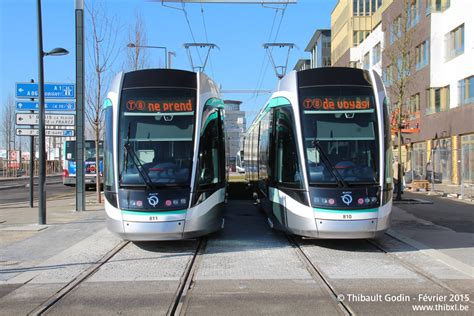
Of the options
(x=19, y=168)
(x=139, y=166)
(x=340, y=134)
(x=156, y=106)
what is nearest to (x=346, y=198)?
(x=340, y=134)

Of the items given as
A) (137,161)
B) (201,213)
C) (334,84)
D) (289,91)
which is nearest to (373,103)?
(334,84)

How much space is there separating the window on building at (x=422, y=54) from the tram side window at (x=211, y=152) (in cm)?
3032

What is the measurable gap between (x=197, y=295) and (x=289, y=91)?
4.71 meters

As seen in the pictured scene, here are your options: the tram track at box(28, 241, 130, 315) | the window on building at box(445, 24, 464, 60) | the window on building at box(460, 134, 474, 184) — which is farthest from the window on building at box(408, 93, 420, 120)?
the tram track at box(28, 241, 130, 315)

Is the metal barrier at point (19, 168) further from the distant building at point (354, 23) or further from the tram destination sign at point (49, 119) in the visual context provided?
the tram destination sign at point (49, 119)

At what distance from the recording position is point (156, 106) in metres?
9.39

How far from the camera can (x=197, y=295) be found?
6469 mm

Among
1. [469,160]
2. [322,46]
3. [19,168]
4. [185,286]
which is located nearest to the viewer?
[185,286]

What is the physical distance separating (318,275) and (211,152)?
349 cm

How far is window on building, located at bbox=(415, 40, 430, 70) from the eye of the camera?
36.5 metres

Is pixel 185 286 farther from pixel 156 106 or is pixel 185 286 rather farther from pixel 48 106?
pixel 48 106

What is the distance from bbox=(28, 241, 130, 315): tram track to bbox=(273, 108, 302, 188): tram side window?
A: 11.4 ft

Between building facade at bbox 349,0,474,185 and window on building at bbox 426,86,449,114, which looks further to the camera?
window on building at bbox 426,86,449,114

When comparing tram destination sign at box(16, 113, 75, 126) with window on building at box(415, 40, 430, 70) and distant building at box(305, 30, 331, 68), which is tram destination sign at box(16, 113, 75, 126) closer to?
window on building at box(415, 40, 430, 70)
